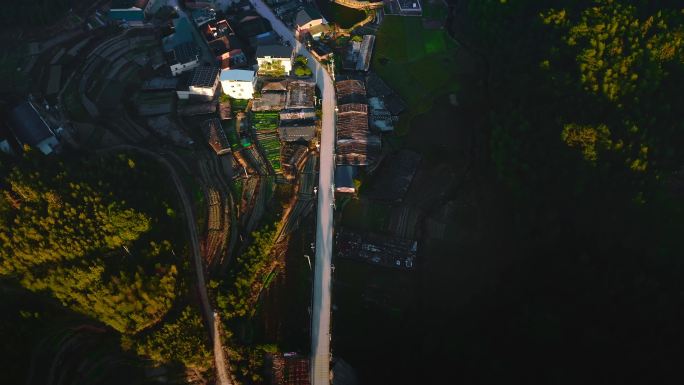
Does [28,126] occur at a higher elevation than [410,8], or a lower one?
lower

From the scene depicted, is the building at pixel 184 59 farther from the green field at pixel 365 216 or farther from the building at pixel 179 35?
the green field at pixel 365 216

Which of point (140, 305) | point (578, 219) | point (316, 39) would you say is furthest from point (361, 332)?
point (316, 39)

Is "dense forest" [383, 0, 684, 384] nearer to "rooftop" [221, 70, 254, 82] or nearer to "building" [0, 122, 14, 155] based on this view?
"rooftop" [221, 70, 254, 82]

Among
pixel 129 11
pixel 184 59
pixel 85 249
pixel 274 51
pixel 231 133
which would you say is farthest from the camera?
pixel 129 11

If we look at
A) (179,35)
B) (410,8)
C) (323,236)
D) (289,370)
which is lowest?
(289,370)

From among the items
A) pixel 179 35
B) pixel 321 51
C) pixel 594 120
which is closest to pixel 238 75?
pixel 321 51

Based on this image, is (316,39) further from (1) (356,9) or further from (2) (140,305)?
(2) (140,305)

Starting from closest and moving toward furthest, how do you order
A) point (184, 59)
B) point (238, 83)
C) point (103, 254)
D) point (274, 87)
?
point (103, 254)
point (238, 83)
point (274, 87)
point (184, 59)

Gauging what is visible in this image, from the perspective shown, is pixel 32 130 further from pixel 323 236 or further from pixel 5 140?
pixel 323 236
